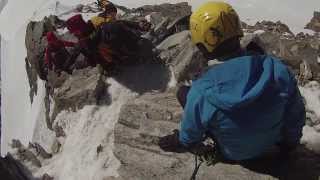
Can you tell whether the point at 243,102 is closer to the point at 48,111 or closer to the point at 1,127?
the point at 48,111

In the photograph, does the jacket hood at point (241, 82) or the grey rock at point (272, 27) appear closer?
the jacket hood at point (241, 82)

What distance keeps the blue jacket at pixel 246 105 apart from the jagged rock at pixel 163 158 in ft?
0.97

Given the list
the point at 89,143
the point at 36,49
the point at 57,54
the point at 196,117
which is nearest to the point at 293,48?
the point at 89,143

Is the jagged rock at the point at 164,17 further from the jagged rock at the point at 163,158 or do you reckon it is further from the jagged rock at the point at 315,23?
the jagged rock at the point at 315,23

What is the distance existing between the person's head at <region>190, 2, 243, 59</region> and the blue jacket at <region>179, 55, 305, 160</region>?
7.2 inches

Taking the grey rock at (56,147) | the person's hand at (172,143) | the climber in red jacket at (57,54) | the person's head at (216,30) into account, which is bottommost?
the grey rock at (56,147)

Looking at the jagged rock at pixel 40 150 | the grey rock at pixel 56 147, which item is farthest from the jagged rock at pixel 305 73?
the jagged rock at pixel 40 150

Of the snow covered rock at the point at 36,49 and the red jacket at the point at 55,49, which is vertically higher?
the red jacket at the point at 55,49

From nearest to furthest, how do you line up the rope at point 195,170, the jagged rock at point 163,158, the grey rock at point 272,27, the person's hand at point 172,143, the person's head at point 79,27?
the jagged rock at point 163,158, the rope at point 195,170, the person's hand at point 172,143, the person's head at point 79,27, the grey rock at point 272,27

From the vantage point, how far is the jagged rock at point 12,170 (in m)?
6.76

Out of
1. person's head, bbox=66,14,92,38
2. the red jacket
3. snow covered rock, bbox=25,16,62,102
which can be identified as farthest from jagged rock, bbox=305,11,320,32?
snow covered rock, bbox=25,16,62,102

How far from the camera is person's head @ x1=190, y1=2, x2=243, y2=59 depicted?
455 cm

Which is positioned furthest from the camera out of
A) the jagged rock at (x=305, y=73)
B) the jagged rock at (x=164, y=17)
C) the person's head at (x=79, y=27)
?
the jagged rock at (x=164, y=17)

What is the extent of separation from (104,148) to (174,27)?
2.66 m
